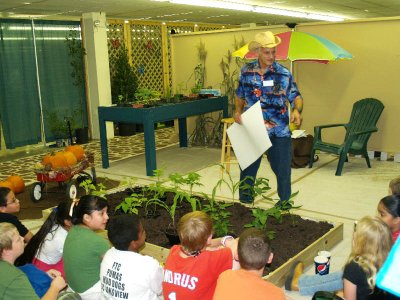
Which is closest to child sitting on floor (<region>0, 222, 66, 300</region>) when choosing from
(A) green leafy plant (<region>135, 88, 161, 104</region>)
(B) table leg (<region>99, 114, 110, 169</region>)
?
(B) table leg (<region>99, 114, 110, 169</region>)

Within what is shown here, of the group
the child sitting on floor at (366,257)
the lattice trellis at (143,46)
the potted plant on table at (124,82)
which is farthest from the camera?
the lattice trellis at (143,46)

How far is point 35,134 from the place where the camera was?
8.42 m

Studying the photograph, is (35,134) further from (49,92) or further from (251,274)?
(251,274)

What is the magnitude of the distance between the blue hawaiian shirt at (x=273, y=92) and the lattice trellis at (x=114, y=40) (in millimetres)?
6157

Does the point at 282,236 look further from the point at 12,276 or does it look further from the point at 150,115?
the point at 150,115

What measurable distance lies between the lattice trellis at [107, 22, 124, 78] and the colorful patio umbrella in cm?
467

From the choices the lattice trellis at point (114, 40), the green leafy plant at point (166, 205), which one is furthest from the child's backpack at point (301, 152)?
the lattice trellis at point (114, 40)

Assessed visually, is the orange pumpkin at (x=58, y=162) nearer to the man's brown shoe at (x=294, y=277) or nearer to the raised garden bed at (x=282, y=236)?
the raised garden bed at (x=282, y=236)

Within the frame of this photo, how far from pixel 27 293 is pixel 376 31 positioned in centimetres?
569

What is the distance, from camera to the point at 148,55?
10844 mm

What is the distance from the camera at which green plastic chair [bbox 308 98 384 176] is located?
221 inches

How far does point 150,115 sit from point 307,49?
2.11 m

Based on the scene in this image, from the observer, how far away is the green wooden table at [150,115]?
589 centimetres

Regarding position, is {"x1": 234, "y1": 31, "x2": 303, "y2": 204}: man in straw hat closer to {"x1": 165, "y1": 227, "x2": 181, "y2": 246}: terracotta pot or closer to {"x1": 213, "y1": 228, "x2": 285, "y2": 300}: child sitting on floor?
{"x1": 165, "y1": 227, "x2": 181, "y2": 246}: terracotta pot
